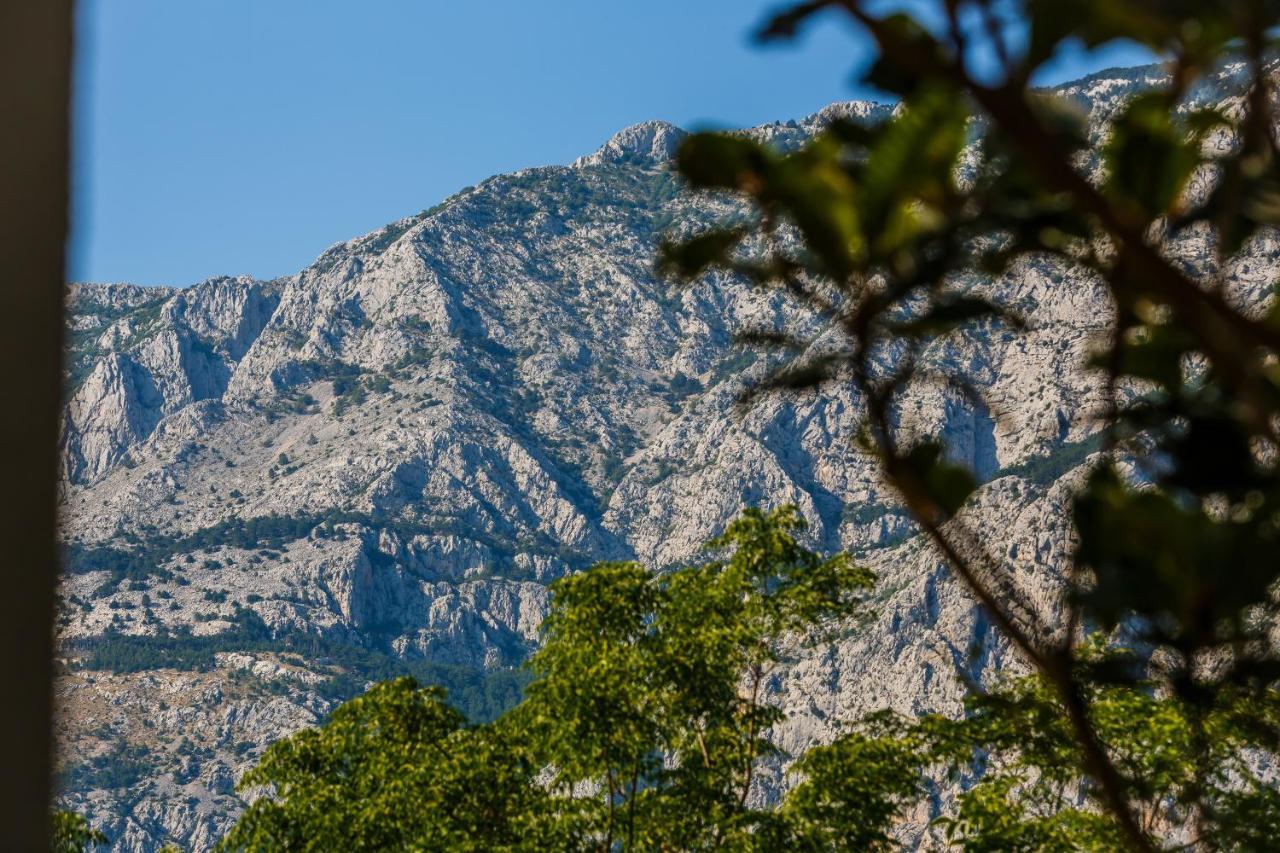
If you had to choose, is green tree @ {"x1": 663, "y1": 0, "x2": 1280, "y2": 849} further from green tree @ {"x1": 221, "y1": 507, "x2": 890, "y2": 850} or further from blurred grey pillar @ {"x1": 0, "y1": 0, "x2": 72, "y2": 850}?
green tree @ {"x1": 221, "y1": 507, "x2": 890, "y2": 850}

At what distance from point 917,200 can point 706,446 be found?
129m

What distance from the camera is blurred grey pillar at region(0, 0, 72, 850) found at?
1427mm

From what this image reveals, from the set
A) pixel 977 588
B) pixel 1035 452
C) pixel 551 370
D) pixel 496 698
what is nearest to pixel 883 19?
pixel 977 588

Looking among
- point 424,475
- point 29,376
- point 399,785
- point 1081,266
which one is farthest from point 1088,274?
point 424,475

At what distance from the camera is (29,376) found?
4.80 ft

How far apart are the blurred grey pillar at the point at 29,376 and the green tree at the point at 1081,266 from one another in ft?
2.41

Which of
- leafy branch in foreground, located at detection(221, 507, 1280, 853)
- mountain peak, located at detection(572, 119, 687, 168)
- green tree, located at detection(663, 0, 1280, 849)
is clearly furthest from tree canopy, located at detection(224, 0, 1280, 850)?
mountain peak, located at detection(572, 119, 687, 168)

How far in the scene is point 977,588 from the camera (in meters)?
1.51

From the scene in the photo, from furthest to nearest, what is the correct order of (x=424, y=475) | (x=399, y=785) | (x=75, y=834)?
(x=424, y=475) → (x=399, y=785) → (x=75, y=834)

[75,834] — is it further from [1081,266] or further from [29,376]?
[1081,266]

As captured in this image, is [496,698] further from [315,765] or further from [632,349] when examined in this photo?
[315,765]

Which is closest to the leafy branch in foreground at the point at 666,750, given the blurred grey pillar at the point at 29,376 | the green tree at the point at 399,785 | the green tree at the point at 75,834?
the green tree at the point at 399,785

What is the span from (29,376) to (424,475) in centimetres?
13367

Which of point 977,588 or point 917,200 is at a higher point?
point 917,200
